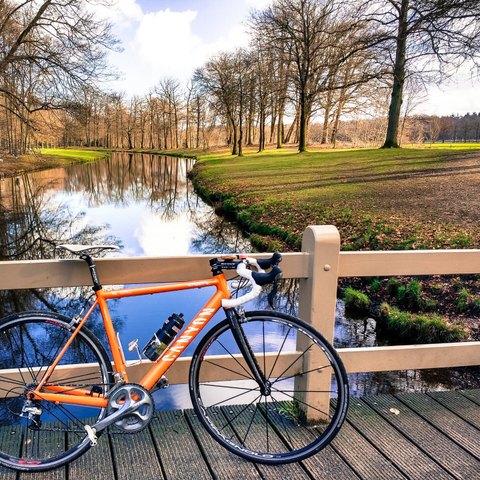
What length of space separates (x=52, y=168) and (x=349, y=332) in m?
38.5

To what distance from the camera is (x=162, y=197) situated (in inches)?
896

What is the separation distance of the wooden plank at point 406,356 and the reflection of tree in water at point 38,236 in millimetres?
6155

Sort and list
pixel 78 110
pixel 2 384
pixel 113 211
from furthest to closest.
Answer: pixel 113 211 → pixel 78 110 → pixel 2 384

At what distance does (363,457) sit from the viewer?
2373mm

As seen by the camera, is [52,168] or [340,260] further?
[52,168]

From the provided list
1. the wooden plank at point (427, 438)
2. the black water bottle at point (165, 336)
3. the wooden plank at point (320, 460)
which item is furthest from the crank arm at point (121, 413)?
the wooden plank at point (427, 438)

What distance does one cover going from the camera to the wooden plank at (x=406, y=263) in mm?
2662

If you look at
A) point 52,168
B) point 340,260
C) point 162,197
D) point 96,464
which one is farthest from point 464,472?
point 52,168

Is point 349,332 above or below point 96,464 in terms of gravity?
below

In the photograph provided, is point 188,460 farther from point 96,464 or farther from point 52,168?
point 52,168

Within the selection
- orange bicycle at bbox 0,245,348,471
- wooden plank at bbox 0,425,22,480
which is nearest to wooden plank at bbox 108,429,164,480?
orange bicycle at bbox 0,245,348,471

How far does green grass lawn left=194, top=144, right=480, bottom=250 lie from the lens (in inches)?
374

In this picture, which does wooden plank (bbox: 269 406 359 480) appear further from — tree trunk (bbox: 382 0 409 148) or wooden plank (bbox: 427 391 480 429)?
tree trunk (bbox: 382 0 409 148)

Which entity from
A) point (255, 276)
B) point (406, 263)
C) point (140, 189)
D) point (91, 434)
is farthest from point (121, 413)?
point (140, 189)
